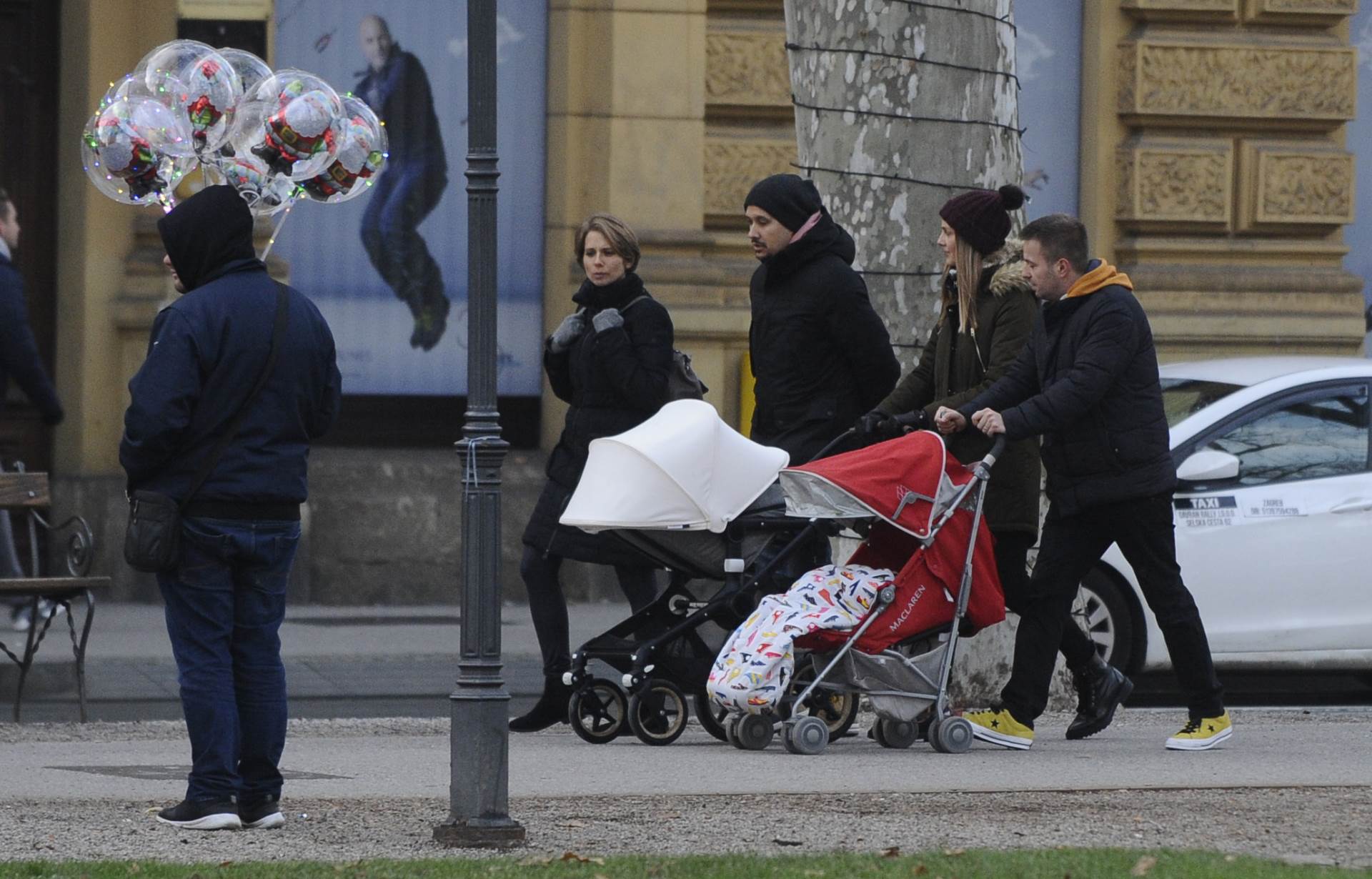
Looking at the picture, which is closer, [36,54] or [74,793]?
[74,793]

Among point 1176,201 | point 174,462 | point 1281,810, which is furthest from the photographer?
point 1176,201

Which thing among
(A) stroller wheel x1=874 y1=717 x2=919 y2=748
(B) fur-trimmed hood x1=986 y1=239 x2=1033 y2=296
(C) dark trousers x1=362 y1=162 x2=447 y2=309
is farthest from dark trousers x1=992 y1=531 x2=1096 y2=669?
(C) dark trousers x1=362 y1=162 x2=447 y2=309

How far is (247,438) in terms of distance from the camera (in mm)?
6145

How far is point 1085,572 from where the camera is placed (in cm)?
815

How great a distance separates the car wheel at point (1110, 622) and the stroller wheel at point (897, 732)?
193 cm

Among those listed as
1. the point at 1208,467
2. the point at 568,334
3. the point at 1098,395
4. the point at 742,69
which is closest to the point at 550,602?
the point at 568,334

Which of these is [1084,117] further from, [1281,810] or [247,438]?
[247,438]

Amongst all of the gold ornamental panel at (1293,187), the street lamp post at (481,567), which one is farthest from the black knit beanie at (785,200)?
the gold ornamental panel at (1293,187)

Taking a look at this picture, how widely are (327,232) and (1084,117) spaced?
481 cm

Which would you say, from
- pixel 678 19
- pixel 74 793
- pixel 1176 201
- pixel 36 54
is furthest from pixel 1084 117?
pixel 74 793

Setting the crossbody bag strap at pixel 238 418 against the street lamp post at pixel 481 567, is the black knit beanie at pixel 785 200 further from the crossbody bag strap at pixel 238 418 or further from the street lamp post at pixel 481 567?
the crossbody bag strap at pixel 238 418

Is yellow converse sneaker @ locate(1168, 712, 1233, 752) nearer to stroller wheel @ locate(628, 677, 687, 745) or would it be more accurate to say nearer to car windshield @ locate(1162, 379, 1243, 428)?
stroller wheel @ locate(628, 677, 687, 745)

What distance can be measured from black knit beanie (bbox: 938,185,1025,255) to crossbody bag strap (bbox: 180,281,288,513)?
2.69 m

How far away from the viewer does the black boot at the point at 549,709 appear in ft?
27.6
